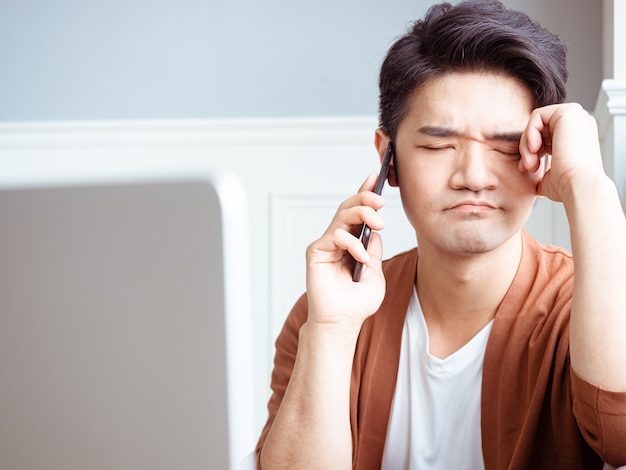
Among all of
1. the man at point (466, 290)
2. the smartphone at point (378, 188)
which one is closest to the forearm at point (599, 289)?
the man at point (466, 290)

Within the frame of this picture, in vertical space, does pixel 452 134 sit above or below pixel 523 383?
above

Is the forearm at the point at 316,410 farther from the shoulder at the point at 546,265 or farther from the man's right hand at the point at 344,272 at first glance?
the shoulder at the point at 546,265

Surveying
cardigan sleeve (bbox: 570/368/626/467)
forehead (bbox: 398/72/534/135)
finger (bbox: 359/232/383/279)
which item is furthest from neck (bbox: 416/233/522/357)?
cardigan sleeve (bbox: 570/368/626/467)

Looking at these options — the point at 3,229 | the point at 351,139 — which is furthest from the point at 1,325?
the point at 351,139

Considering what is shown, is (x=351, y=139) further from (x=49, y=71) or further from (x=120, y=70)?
(x=49, y=71)

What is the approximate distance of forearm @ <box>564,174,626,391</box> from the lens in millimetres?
1114

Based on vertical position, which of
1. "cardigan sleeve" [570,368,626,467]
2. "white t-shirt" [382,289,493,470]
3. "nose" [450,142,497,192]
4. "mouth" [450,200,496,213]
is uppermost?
"nose" [450,142,497,192]

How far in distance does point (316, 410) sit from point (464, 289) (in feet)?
1.22

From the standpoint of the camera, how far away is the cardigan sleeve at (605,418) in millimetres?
1092

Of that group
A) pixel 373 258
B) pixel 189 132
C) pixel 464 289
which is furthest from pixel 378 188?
pixel 189 132

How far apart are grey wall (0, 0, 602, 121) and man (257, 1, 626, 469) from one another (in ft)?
3.11

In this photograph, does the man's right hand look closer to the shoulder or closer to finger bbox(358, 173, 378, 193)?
finger bbox(358, 173, 378, 193)

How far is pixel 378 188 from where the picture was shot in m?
1.41

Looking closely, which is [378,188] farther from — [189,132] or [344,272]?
[189,132]
